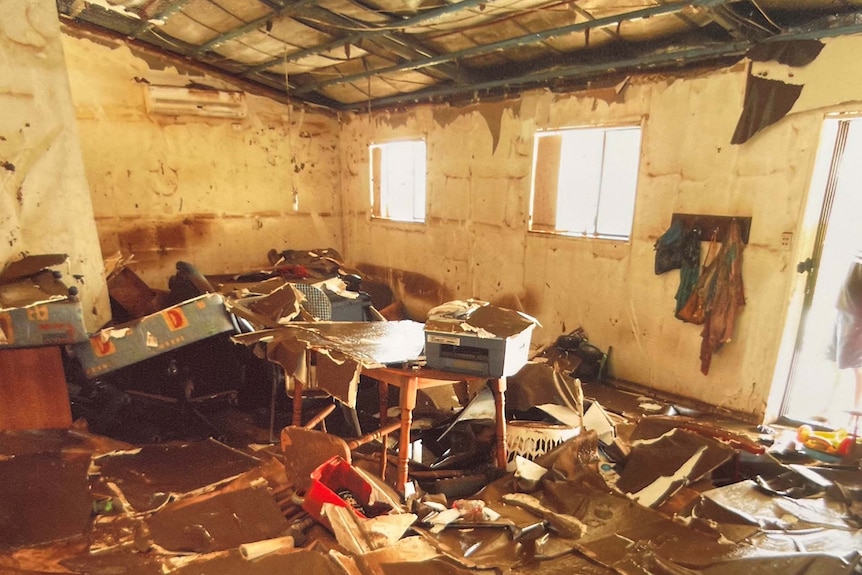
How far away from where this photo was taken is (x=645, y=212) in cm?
406

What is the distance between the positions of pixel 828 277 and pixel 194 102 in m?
6.68

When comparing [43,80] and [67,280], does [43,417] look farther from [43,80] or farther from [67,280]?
[43,80]

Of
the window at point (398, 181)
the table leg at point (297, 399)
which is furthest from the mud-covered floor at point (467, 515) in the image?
the window at point (398, 181)

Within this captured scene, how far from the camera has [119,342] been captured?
2955 mm

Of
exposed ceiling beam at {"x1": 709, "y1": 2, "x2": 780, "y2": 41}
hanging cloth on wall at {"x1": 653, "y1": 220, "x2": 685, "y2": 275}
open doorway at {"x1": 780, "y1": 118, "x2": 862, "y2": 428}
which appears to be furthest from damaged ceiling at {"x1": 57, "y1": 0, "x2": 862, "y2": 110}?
hanging cloth on wall at {"x1": 653, "y1": 220, "x2": 685, "y2": 275}

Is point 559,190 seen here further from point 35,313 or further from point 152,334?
point 35,313

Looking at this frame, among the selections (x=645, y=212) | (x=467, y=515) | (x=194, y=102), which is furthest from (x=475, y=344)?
(x=194, y=102)

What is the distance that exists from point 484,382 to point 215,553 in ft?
5.17

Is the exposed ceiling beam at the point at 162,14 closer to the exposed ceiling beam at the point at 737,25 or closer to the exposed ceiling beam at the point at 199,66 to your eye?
the exposed ceiling beam at the point at 199,66

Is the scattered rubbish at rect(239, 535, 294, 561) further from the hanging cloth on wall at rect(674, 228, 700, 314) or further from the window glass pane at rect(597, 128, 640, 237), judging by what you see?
the window glass pane at rect(597, 128, 640, 237)

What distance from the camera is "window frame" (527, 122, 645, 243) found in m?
4.10

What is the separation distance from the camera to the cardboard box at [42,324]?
274 cm

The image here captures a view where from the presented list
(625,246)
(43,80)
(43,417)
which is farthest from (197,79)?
Answer: (625,246)

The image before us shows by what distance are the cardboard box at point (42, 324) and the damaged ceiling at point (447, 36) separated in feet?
8.99
